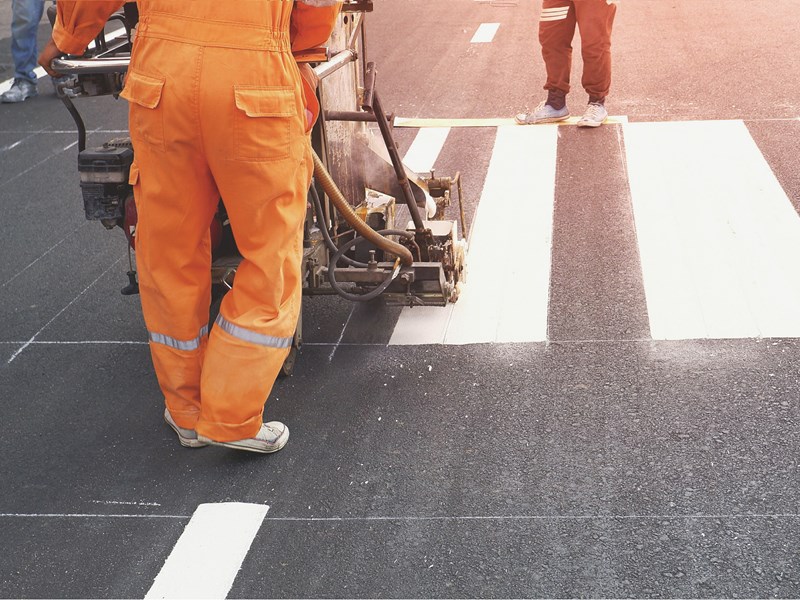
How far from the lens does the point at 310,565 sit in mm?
2988

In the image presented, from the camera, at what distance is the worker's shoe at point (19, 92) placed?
8.96m

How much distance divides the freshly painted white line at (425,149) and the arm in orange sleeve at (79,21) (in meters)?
3.24

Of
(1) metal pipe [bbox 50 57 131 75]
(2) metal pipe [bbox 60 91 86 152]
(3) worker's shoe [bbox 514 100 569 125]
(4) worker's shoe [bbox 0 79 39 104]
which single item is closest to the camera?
(1) metal pipe [bbox 50 57 131 75]

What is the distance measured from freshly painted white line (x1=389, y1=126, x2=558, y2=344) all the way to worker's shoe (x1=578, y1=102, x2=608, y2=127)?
1.57 ft

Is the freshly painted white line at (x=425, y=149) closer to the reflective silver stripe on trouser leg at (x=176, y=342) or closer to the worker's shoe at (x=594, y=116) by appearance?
the worker's shoe at (x=594, y=116)

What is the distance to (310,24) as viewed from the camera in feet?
10.7

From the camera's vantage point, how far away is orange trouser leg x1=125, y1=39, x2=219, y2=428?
3.05 meters

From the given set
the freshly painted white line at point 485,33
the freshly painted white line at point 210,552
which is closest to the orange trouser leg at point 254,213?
the freshly painted white line at point 210,552

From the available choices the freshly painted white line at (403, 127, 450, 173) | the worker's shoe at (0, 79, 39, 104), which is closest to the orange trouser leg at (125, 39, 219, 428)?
the freshly painted white line at (403, 127, 450, 173)

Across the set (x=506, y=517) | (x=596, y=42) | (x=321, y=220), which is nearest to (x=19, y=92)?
(x=596, y=42)

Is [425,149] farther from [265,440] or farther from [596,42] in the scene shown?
[265,440]

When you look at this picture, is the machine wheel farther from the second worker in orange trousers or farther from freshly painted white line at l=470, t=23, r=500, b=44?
freshly painted white line at l=470, t=23, r=500, b=44

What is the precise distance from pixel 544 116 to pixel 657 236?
98.4 inches

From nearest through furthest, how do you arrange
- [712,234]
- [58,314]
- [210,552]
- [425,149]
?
[210,552] → [58,314] → [712,234] → [425,149]
